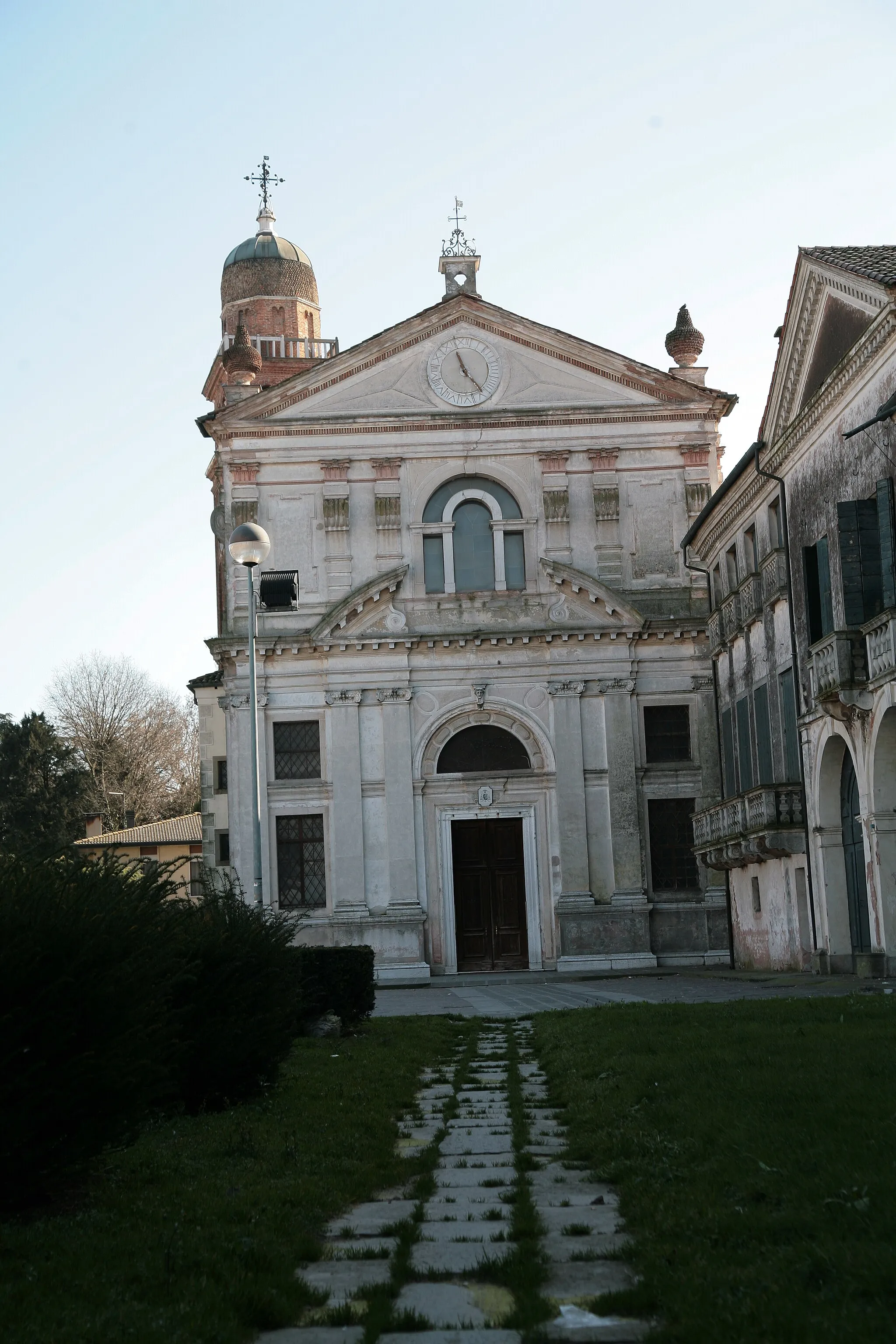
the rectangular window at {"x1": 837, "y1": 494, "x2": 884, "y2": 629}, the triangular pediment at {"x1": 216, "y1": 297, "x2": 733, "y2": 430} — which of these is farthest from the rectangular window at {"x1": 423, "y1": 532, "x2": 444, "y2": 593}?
the rectangular window at {"x1": 837, "y1": 494, "x2": 884, "y2": 629}

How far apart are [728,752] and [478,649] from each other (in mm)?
6925

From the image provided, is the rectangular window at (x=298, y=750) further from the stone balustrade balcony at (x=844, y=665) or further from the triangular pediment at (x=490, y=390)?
the stone balustrade balcony at (x=844, y=665)

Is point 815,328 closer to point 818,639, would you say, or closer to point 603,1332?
point 818,639

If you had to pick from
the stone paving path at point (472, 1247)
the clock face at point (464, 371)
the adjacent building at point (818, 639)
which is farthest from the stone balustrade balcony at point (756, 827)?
the stone paving path at point (472, 1247)

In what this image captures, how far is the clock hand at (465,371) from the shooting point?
134 feet

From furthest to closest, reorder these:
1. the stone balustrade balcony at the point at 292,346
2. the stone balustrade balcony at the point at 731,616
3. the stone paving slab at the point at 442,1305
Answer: the stone balustrade balcony at the point at 292,346
the stone balustrade balcony at the point at 731,616
the stone paving slab at the point at 442,1305

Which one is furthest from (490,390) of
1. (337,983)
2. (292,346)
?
(337,983)

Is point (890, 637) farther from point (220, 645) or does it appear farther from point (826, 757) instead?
point (220, 645)

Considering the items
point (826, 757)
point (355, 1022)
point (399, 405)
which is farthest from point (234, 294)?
point (355, 1022)

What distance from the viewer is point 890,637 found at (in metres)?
22.8

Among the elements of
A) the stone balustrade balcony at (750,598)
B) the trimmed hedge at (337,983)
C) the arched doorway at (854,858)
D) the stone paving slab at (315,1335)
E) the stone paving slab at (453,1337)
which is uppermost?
the stone balustrade balcony at (750,598)

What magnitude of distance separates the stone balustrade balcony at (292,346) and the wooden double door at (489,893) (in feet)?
75.1

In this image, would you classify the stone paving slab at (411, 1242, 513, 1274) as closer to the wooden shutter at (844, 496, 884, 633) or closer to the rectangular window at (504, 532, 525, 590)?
the wooden shutter at (844, 496, 884, 633)

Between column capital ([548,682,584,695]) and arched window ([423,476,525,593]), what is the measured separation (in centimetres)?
266
